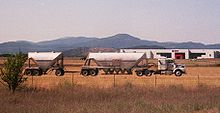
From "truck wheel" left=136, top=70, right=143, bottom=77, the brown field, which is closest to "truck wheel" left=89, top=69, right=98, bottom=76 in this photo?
the brown field

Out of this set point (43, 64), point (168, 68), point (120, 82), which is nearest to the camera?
point (120, 82)

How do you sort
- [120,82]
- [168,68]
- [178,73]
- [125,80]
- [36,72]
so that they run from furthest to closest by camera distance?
1. [36,72]
2. [168,68]
3. [178,73]
4. [125,80]
5. [120,82]

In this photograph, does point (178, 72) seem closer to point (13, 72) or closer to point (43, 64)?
point (43, 64)

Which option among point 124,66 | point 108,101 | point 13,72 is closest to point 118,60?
point 124,66

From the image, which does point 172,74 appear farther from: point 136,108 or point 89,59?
point 136,108

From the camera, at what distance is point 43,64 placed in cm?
5991

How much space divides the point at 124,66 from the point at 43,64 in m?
11.2

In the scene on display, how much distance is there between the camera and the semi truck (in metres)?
58.1

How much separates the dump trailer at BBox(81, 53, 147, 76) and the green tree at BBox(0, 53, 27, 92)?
3081 cm

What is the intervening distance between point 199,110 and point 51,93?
10.2 m

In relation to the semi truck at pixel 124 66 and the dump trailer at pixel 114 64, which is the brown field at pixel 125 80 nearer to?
the semi truck at pixel 124 66

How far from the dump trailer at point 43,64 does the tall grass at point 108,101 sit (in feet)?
104

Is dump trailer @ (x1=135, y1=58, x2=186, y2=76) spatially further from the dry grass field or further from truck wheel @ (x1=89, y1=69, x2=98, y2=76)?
the dry grass field

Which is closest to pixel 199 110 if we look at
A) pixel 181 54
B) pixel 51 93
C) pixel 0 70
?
pixel 51 93
